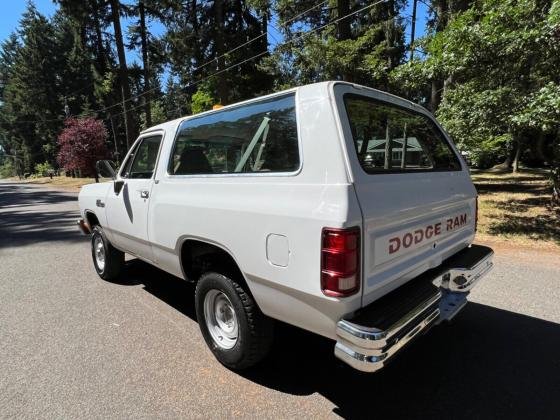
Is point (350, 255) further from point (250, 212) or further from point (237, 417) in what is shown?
point (237, 417)

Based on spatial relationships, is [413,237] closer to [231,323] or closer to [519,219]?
[231,323]

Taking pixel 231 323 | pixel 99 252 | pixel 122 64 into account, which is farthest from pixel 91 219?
pixel 122 64

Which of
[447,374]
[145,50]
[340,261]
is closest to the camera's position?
[340,261]

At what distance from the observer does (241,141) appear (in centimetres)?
305

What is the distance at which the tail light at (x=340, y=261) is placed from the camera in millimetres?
2074

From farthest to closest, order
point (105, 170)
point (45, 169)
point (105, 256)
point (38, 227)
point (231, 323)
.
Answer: point (45, 169)
point (38, 227)
point (105, 256)
point (105, 170)
point (231, 323)

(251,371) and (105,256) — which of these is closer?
(251,371)

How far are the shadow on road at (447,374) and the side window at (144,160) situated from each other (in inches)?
83.7

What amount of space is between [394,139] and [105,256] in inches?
156

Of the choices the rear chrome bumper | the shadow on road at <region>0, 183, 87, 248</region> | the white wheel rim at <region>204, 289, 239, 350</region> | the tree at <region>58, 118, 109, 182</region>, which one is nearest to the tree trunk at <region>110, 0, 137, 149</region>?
the tree at <region>58, 118, 109, 182</region>

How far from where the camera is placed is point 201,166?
339 centimetres

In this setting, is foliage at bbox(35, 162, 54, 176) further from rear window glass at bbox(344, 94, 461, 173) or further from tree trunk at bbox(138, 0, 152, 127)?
rear window glass at bbox(344, 94, 461, 173)

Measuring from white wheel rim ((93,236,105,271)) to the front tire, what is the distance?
276 centimetres

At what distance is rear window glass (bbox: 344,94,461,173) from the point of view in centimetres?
266
